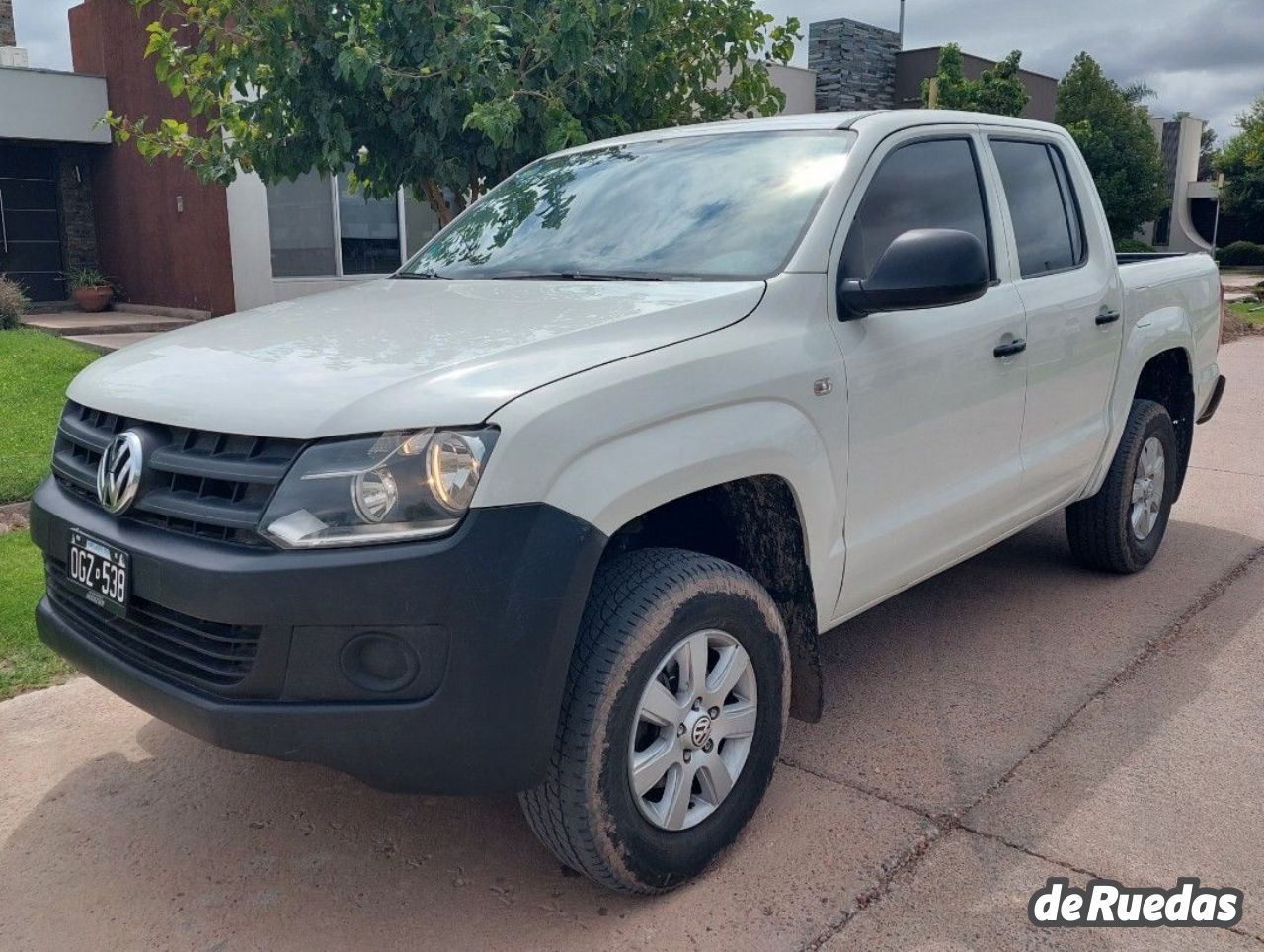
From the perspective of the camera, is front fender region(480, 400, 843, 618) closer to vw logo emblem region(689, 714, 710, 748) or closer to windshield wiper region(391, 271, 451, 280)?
vw logo emblem region(689, 714, 710, 748)

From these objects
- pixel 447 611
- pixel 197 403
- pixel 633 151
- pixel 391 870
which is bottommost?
pixel 391 870

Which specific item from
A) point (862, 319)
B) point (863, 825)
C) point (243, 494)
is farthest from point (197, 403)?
point (863, 825)

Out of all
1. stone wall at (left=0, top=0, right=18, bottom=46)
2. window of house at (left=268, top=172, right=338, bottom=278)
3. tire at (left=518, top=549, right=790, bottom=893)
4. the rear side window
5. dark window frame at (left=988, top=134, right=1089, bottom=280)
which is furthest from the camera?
stone wall at (left=0, top=0, right=18, bottom=46)

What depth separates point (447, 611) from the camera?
7.70ft

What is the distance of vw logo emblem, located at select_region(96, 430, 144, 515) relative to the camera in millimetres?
2668

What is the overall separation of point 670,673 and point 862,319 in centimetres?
115

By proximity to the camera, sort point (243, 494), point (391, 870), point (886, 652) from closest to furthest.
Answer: point (243, 494), point (391, 870), point (886, 652)

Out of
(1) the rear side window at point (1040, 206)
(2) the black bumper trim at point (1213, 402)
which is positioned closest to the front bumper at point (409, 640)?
(1) the rear side window at point (1040, 206)

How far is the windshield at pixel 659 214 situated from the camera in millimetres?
3379

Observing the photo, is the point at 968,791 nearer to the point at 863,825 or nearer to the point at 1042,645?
the point at 863,825

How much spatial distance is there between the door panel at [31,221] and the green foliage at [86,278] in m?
0.40

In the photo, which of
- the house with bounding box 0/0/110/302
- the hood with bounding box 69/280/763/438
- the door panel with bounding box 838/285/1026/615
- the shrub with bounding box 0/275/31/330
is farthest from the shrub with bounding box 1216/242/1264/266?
the hood with bounding box 69/280/763/438

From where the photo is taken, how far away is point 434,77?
6.11 metres

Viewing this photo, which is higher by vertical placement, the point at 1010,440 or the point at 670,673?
the point at 1010,440
